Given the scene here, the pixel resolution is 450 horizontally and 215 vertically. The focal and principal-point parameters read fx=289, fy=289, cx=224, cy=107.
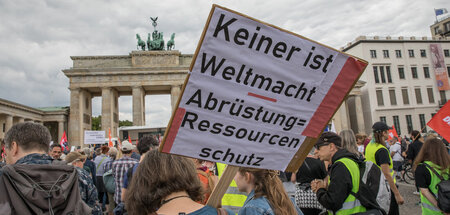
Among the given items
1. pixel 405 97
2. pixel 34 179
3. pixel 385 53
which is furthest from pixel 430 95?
pixel 34 179

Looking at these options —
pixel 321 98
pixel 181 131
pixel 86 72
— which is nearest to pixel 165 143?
pixel 181 131

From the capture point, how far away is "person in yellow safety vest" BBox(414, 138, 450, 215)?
324cm

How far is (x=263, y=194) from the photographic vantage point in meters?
1.90

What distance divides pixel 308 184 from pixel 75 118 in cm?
3939

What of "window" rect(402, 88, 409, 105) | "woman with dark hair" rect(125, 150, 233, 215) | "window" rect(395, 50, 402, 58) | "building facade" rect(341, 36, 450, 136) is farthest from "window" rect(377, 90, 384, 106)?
"woman with dark hair" rect(125, 150, 233, 215)

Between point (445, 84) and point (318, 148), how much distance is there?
5407cm

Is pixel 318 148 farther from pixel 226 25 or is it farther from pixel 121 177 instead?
pixel 121 177

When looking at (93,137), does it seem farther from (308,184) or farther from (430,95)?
(430,95)

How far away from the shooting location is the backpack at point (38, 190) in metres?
1.85

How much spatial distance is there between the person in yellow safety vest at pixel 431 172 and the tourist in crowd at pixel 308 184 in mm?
1080

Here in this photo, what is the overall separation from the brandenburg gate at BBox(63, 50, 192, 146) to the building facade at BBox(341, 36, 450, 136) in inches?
1060

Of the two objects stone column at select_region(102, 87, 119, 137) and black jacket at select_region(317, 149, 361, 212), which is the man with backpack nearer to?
black jacket at select_region(317, 149, 361, 212)

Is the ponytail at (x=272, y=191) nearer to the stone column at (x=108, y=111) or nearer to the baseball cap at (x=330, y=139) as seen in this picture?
the baseball cap at (x=330, y=139)

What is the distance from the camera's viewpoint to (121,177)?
476 centimetres
